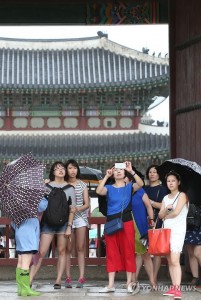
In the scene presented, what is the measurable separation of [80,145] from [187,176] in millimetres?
23494

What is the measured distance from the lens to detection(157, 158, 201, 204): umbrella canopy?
9.67 m

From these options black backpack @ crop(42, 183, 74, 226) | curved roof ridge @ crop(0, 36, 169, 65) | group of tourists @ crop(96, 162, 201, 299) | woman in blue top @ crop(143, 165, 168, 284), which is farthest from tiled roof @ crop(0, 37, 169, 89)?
black backpack @ crop(42, 183, 74, 226)

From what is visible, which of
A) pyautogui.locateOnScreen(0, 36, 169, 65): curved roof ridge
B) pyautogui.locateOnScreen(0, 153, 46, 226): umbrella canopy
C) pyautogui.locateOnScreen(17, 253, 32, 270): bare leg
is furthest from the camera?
pyautogui.locateOnScreen(0, 36, 169, 65): curved roof ridge

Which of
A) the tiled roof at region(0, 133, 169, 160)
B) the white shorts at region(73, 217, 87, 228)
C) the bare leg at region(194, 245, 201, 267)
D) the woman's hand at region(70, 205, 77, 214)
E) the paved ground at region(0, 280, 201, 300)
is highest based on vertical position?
the tiled roof at region(0, 133, 169, 160)

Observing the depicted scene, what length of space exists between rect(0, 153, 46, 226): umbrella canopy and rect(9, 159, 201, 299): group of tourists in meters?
0.17

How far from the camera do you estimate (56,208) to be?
9.69 m

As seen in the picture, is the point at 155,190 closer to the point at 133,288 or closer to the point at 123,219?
the point at 123,219

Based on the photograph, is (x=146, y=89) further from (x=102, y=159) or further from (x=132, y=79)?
(x=102, y=159)

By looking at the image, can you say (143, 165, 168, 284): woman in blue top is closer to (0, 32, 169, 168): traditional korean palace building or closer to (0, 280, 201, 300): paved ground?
(0, 280, 201, 300): paved ground

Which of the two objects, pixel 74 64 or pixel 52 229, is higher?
pixel 74 64

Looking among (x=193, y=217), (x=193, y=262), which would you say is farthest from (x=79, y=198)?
(x=193, y=262)

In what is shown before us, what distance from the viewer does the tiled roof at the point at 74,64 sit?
108ft

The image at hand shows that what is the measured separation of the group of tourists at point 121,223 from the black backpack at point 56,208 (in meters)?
0.01

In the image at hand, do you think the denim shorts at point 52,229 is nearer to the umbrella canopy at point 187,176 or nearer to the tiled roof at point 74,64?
the umbrella canopy at point 187,176
